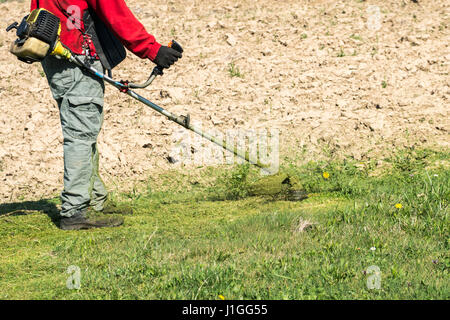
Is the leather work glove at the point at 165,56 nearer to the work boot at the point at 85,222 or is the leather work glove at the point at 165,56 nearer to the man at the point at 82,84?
the man at the point at 82,84

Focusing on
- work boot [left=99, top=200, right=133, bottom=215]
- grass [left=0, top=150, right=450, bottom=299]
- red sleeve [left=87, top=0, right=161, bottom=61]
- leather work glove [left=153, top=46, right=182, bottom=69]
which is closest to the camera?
grass [left=0, top=150, right=450, bottom=299]

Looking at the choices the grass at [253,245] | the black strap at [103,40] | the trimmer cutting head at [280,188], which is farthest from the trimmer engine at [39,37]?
the trimmer cutting head at [280,188]

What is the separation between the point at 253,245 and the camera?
3.54 m

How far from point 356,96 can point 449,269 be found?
381 cm

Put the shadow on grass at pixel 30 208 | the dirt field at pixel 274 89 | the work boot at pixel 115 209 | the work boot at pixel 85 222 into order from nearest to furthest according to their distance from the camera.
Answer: the work boot at pixel 85 222 < the work boot at pixel 115 209 < the shadow on grass at pixel 30 208 < the dirt field at pixel 274 89

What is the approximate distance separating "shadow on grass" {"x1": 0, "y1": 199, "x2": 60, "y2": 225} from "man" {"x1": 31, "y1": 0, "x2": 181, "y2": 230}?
61 centimetres

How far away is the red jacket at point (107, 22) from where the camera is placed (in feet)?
13.1

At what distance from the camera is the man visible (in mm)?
4026

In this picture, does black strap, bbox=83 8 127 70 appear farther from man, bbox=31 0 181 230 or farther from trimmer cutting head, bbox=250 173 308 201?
trimmer cutting head, bbox=250 173 308 201

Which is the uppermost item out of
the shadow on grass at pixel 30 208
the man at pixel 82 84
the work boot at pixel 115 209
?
the man at pixel 82 84

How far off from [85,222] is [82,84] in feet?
3.82

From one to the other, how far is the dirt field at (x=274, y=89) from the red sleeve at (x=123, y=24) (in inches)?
82.1

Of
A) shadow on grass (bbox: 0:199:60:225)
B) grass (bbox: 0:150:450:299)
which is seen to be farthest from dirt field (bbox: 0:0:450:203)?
grass (bbox: 0:150:450:299)

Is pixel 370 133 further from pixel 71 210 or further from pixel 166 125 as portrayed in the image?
pixel 71 210
